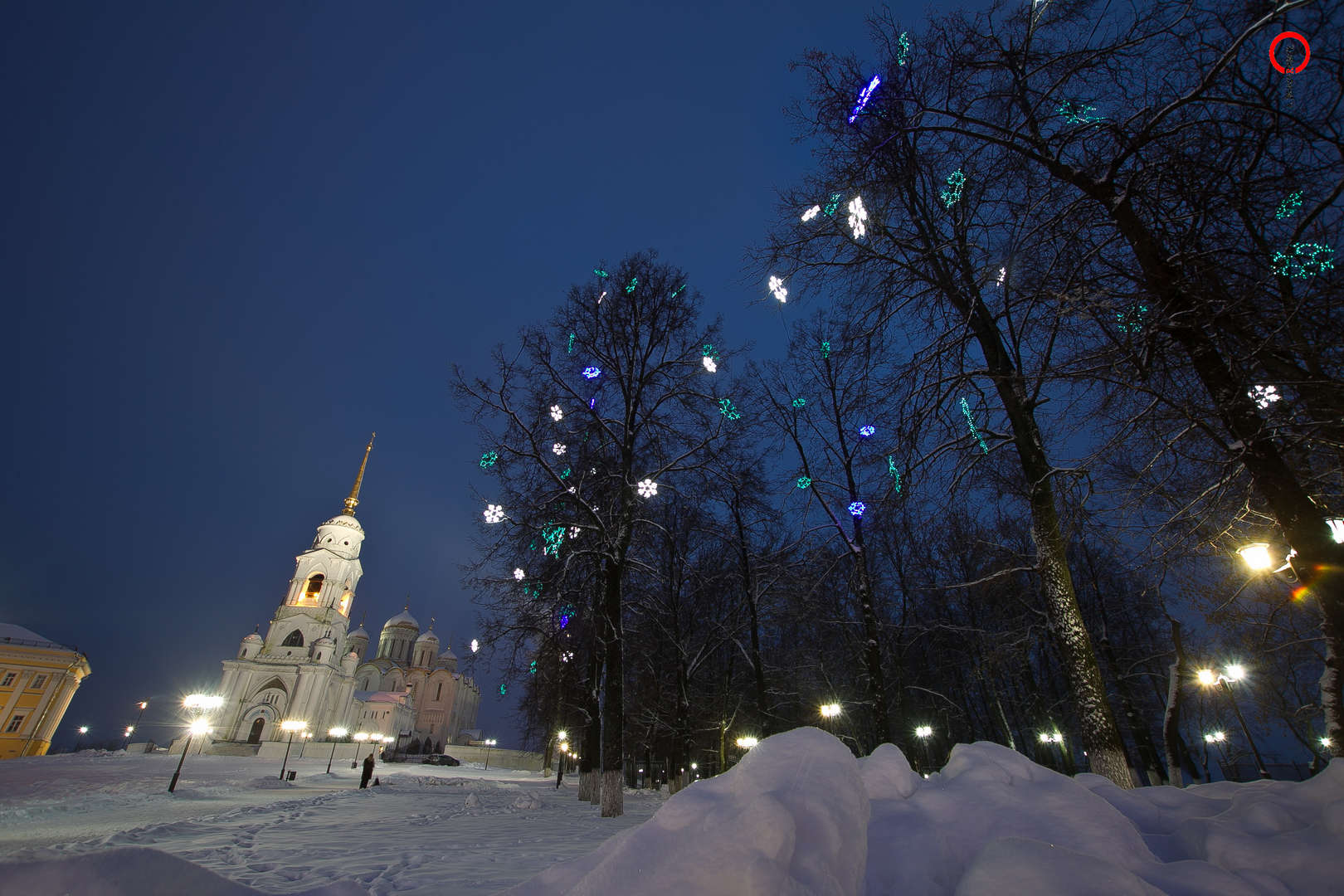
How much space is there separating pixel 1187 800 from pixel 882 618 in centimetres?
2310

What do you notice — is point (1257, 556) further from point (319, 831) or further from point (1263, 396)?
point (319, 831)

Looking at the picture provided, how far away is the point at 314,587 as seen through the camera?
61.4 m

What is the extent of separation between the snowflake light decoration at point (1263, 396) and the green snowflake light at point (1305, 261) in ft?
3.48

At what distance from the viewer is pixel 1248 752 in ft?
80.3

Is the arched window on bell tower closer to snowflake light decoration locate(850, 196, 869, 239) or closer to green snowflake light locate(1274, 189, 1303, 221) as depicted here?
snowflake light decoration locate(850, 196, 869, 239)

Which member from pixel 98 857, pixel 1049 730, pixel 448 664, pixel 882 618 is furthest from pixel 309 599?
pixel 98 857

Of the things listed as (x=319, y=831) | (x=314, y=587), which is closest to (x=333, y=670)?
(x=314, y=587)

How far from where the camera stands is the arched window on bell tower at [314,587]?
60.9m

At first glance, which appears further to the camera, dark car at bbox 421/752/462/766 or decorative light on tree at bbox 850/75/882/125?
dark car at bbox 421/752/462/766

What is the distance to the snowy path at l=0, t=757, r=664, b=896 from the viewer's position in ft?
16.6

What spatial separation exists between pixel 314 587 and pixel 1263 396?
73740 millimetres

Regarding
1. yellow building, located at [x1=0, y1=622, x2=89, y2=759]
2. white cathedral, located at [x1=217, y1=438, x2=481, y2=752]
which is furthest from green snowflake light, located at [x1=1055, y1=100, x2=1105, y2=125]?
yellow building, located at [x1=0, y1=622, x2=89, y2=759]

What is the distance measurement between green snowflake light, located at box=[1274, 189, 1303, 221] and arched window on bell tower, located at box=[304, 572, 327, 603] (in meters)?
73.1

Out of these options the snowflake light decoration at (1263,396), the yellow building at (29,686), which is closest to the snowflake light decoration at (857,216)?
the snowflake light decoration at (1263,396)
